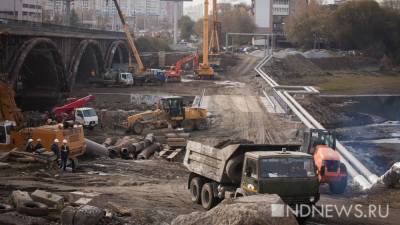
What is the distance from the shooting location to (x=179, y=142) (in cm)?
3052

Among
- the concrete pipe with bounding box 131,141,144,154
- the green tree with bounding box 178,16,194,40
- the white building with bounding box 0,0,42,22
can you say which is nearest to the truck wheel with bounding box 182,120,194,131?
the concrete pipe with bounding box 131,141,144,154

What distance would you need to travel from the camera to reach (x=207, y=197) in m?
15.5

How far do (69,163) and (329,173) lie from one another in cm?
1017

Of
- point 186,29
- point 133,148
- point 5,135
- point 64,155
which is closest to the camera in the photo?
point 64,155

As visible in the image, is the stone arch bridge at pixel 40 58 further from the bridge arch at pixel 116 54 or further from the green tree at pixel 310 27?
the green tree at pixel 310 27

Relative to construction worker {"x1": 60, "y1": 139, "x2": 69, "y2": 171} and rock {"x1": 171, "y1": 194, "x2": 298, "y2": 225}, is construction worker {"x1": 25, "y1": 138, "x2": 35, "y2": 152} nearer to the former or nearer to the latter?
construction worker {"x1": 60, "y1": 139, "x2": 69, "y2": 171}

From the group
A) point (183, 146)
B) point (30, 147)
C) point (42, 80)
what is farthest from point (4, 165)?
point (42, 80)

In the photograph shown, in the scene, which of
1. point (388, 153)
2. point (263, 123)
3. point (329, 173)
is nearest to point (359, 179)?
point (329, 173)

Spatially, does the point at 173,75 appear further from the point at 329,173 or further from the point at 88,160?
the point at 329,173

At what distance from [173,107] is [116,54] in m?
55.5

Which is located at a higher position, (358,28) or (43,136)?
(358,28)

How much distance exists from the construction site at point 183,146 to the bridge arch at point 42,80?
0.12 meters

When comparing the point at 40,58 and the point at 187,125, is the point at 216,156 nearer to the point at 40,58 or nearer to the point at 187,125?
the point at 187,125

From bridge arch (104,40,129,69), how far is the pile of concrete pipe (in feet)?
161
